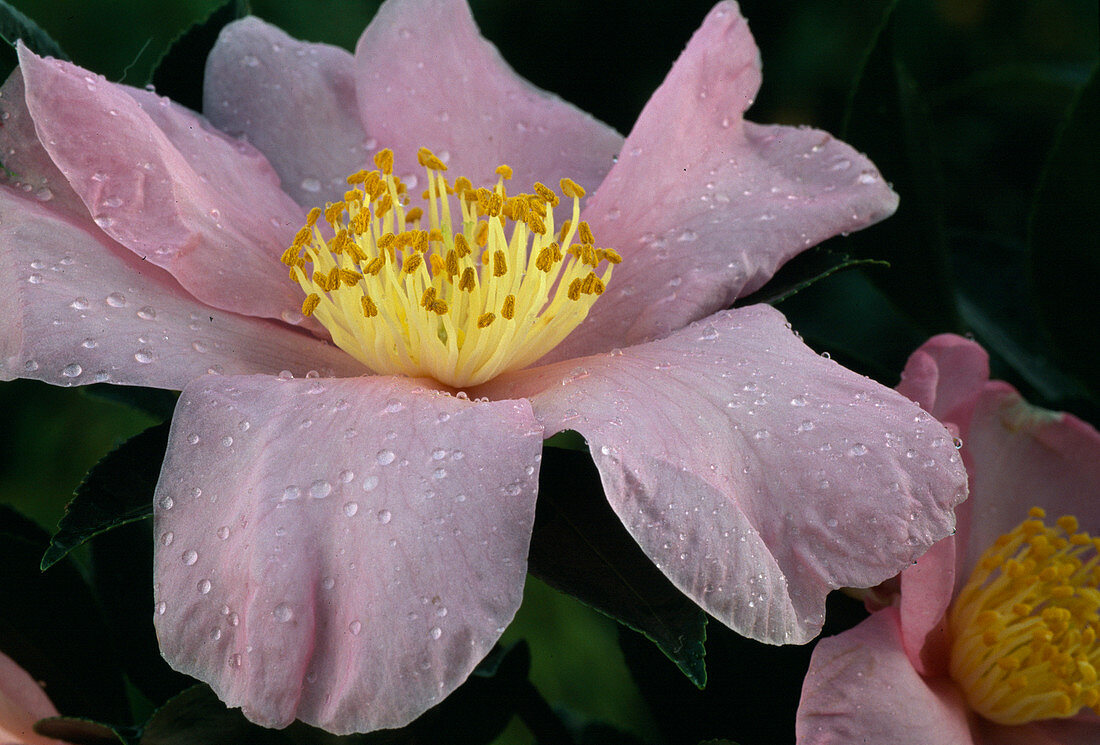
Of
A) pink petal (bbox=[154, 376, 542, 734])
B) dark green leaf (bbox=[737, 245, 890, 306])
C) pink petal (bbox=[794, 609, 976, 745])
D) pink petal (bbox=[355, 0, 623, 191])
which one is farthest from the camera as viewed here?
pink petal (bbox=[355, 0, 623, 191])

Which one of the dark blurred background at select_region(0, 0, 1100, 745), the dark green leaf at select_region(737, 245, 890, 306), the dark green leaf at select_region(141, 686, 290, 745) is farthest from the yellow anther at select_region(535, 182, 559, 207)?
the dark green leaf at select_region(141, 686, 290, 745)

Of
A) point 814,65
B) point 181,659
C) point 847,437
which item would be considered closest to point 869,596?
point 847,437

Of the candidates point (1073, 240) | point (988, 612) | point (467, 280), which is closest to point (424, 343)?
point (467, 280)

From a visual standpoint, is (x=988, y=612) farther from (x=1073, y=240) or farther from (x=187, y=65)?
(x=187, y=65)

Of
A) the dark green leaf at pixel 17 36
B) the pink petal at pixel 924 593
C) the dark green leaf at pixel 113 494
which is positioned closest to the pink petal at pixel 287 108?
the dark green leaf at pixel 17 36

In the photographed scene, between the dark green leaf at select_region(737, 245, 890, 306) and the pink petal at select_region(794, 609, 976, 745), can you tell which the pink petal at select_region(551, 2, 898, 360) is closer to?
the dark green leaf at select_region(737, 245, 890, 306)

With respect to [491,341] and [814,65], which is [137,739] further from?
[814,65]

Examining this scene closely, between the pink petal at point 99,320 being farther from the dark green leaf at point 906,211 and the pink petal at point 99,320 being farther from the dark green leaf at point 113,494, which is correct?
the dark green leaf at point 906,211
